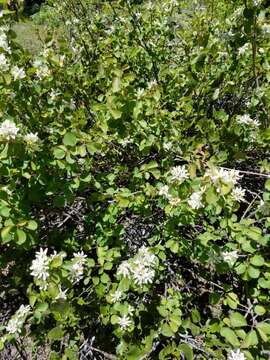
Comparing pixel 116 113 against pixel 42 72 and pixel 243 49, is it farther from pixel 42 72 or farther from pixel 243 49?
pixel 243 49

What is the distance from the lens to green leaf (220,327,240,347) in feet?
5.11

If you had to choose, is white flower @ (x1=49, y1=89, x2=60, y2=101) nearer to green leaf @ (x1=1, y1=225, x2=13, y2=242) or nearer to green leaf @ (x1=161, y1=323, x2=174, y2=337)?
green leaf @ (x1=1, y1=225, x2=13, y2=242)

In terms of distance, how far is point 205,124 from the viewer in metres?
2.14

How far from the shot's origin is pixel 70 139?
1788mm

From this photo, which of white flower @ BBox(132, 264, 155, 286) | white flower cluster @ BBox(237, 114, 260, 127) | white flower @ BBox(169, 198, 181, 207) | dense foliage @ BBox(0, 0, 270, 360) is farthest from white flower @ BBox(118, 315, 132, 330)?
white flower cluster @ BBox(237, 114, 260, 127)

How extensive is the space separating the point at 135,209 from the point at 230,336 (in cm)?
71

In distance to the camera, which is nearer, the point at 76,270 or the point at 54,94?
the point at 76,270

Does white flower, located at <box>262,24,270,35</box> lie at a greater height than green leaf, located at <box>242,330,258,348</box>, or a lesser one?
greater

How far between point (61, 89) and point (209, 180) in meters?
1.30

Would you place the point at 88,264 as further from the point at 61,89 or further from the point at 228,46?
the point at 228,46

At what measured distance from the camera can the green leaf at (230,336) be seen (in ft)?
5.11

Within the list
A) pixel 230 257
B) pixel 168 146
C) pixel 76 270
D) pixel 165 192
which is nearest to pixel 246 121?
pixel 168 146

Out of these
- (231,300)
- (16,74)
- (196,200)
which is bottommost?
(231,300)

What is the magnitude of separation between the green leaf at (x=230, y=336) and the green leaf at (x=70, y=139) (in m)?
0.99
